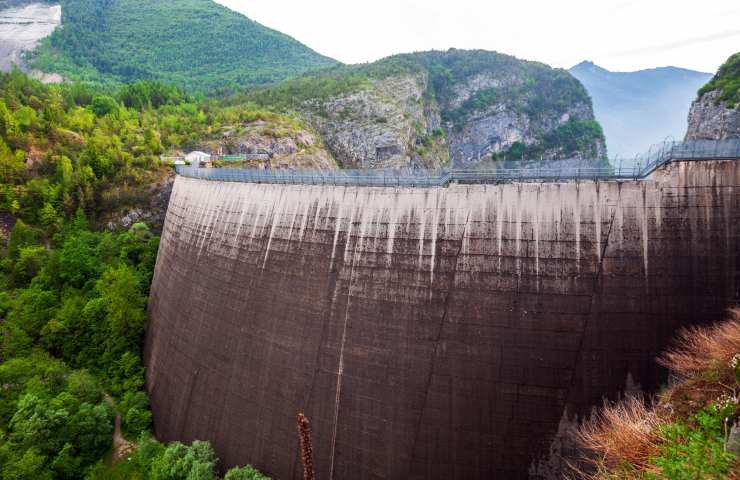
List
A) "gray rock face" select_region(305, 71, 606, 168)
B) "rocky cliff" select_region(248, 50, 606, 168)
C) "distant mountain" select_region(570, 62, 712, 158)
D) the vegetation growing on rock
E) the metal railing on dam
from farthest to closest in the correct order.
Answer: "distant mountain" select_region(570, 62, 712, 158)
"rocky cliff" select_region(248, 50, 606, 168)
"gray rock face" select_region(305, 71, 606, 168)
the vegetation growing on rock
the metal railing on dam

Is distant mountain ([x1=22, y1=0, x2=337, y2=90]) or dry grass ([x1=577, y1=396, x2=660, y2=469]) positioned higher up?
distant mountain ([x1=22, y1=0, x2=337, y2=90])

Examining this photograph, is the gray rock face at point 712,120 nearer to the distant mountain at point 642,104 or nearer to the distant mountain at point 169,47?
the distant mountain at point 169,47

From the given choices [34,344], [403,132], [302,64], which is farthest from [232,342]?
[302,64]

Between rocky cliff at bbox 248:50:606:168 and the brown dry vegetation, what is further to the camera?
rocky cliff at bbox 248:50:606:168

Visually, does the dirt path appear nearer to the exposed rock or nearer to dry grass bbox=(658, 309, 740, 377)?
the exposed rock

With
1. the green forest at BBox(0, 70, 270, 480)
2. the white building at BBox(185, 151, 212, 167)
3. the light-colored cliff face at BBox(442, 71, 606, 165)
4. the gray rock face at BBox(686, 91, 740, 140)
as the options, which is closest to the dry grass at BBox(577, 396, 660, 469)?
the green forest at BBox(0, 70, 270, 480)

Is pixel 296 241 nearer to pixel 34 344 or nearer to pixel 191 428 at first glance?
pixel 191 428

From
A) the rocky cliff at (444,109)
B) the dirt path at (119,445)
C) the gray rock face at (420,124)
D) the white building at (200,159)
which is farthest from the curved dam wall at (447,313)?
the rocky cliff at (444,109)
